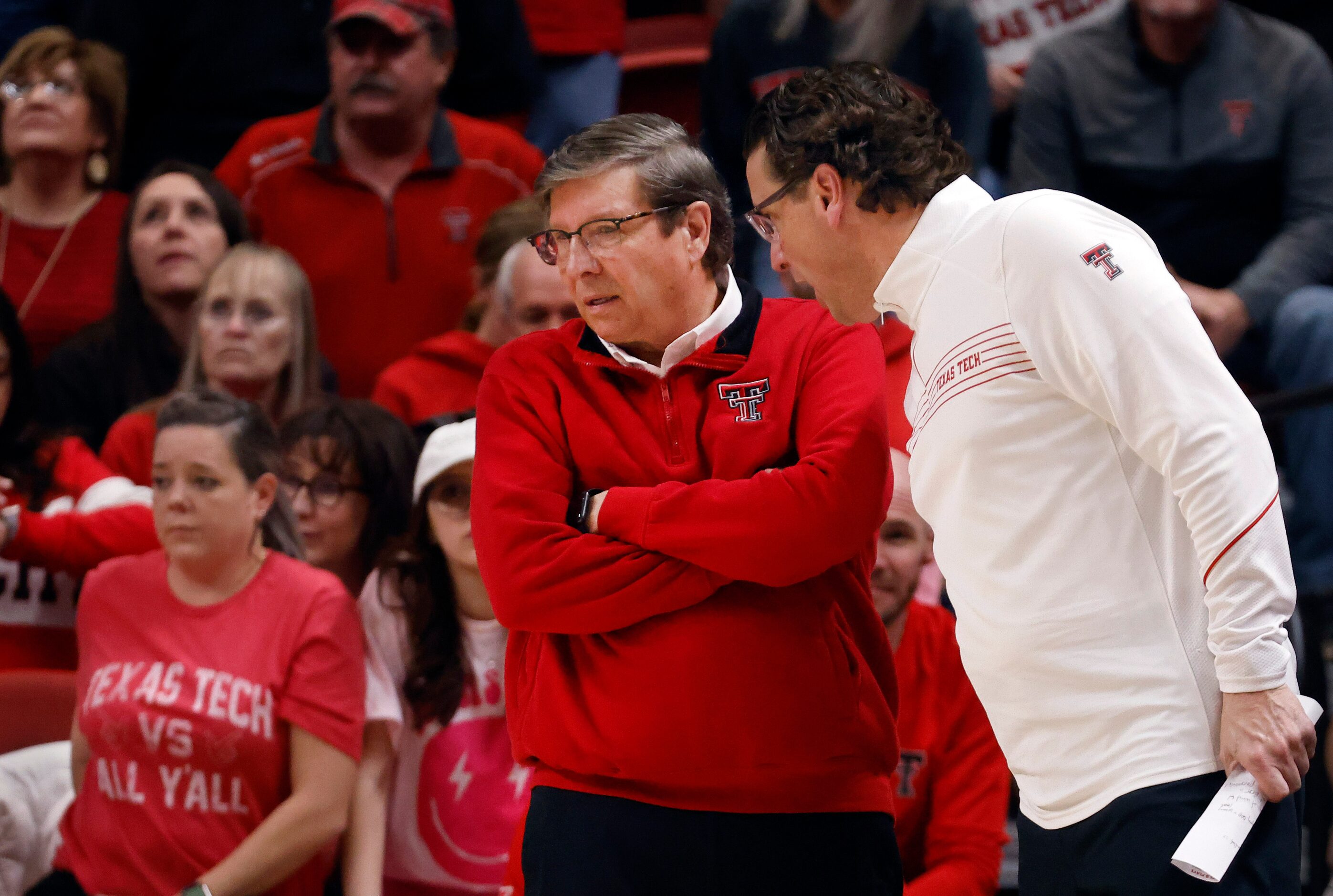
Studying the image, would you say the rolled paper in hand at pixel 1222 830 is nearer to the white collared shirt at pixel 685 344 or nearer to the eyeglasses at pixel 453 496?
the white collared shirt at pixel 685 344

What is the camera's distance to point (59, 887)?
318cm

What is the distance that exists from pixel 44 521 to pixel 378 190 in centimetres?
167

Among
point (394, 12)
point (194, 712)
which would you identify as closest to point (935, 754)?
point (194, 712)

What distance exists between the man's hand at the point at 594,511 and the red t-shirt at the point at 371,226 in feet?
8.50

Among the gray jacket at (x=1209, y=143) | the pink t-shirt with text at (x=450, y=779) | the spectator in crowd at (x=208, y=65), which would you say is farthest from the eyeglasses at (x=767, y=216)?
the spectator in crowd at (x=208, y=65)

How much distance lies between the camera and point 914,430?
2107 mm

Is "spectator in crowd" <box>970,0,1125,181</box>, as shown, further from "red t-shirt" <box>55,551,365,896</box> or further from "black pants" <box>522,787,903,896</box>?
"black pants" <box>522,787,903,896</box>

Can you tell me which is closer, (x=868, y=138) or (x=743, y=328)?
(x=868, y=138)

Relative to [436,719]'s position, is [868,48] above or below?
above

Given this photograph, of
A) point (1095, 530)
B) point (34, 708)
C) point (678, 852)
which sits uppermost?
point (1095, 530)

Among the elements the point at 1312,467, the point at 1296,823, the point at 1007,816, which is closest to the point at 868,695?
the point at 1296,823

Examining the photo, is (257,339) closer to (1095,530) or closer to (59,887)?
(59,887)

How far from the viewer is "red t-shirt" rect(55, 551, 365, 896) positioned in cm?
312

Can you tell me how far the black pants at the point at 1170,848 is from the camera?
1.76m
